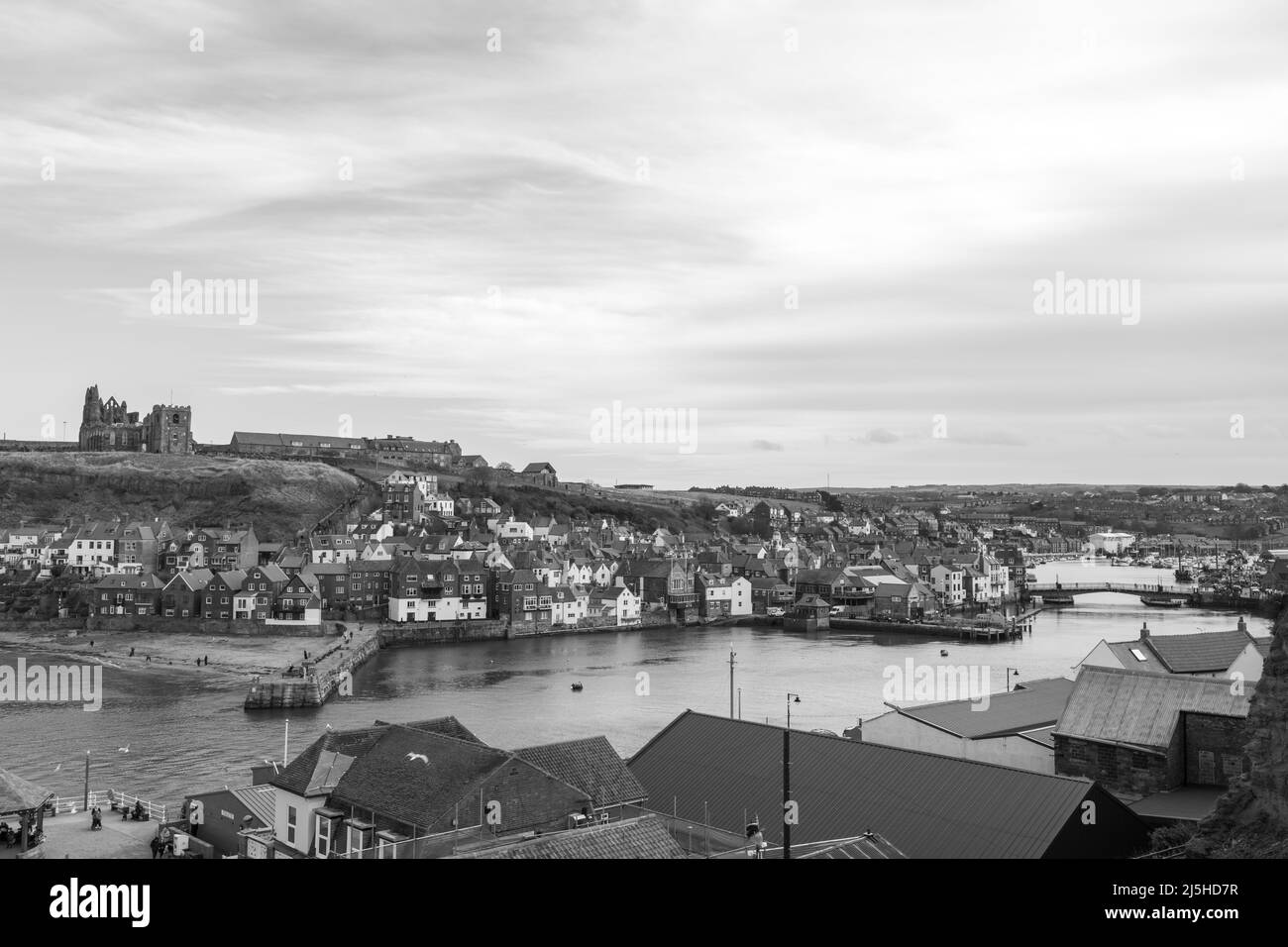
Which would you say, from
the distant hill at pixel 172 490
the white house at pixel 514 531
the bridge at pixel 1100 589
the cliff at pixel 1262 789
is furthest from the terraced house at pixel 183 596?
the bridge at pixel 1100 589

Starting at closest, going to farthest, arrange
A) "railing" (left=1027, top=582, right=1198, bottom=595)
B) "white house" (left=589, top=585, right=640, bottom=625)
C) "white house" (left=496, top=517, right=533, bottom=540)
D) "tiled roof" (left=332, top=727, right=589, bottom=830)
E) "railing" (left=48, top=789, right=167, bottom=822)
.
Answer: "tiled roof" (left=332, top=727, right=589, bottom=830), "railing" (left=48, top=789, right=167, bottom=822), "white house" (left=589, top=585, right=640, bottom=625), "railing" (left=1027, top=582, right=1198, bottom=595), "white house" (left=496, top=517, right=533, bottom=540)

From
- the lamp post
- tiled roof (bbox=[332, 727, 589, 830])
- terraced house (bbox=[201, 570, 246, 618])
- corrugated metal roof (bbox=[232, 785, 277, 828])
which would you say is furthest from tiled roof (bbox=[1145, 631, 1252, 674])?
terraced house (bbox=[201, 570, 246, 618])

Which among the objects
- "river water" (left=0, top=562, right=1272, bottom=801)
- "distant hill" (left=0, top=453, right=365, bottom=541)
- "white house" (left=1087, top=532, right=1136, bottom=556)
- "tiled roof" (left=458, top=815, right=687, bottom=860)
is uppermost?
"distant hill" (left=0, top=453, right=365, bottom=541)

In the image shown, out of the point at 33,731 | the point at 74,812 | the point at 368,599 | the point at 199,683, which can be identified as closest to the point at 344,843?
the point at 74,812

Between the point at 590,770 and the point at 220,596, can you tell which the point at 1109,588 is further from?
the point at 590,770

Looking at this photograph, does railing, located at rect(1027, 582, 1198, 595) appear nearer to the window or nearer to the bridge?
the bridge

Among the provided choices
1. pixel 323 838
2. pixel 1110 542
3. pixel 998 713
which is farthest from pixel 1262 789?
pixel 1110 542
